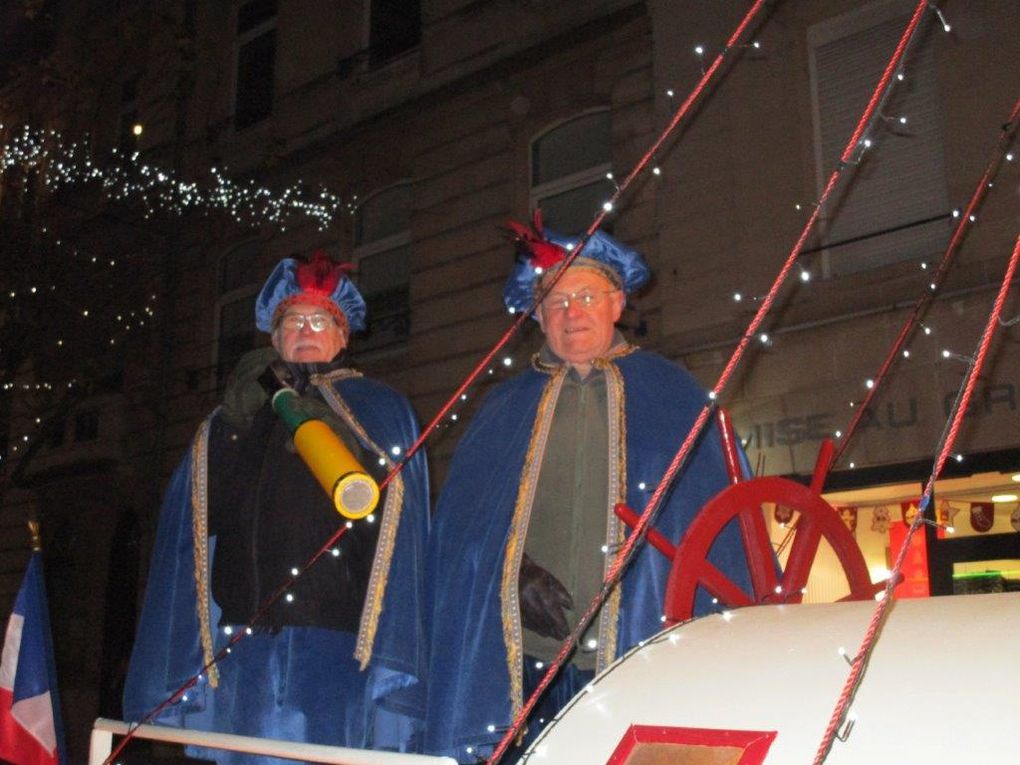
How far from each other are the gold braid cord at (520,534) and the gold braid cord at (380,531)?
0.45m

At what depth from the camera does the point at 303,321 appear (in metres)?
3.54

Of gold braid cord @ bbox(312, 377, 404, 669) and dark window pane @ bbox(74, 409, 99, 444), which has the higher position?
dark window pane @ bbox(74, 409, 99, 444)

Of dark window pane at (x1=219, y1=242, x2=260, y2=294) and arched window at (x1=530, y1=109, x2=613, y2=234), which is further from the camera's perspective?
dark window pane at (x1=219, y1=242, x2=260, y2=294)

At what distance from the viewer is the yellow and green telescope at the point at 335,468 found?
244 cm

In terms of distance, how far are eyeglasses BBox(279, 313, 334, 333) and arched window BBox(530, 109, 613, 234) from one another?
554 centimetres

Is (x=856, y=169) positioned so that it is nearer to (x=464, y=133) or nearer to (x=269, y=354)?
(x=464, y=133)

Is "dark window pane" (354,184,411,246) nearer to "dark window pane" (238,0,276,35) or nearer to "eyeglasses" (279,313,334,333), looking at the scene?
"dark window pane" (238,0,276,35)

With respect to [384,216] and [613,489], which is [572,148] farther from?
[613,489]

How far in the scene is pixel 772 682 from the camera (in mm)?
1578

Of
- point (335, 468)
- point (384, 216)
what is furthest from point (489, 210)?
point (335, 468)

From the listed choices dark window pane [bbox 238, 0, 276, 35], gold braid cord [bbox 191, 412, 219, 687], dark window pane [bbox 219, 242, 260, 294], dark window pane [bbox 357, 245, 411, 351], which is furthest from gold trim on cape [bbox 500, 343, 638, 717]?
dark window pane [bbox 238, 0, 276, 35]

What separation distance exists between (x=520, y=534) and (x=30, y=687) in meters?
2.28

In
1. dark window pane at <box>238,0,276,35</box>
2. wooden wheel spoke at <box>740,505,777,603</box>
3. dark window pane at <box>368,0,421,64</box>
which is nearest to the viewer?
wooden wheel spoke at <box>740,505,777,603</box>

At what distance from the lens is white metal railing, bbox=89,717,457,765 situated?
6.03ft
